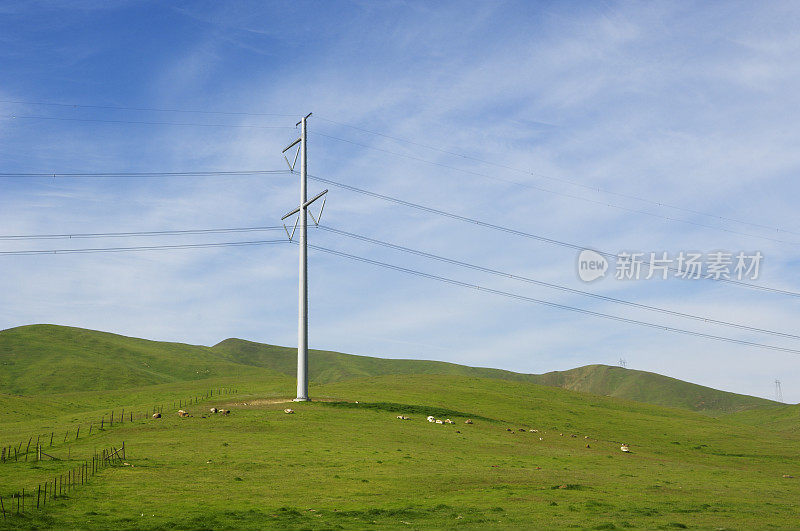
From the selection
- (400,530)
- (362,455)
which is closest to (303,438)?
(362,455)

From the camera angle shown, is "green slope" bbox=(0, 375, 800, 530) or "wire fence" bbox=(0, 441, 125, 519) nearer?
"wire fence" bbox=(0, 441, 125, 519)

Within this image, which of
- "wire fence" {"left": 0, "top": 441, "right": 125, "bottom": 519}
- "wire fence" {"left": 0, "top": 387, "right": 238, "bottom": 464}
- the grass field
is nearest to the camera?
"wire fence" {"left": 0, "top": 441, "right": 125, "bottom": 519}

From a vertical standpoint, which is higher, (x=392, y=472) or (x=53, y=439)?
(x=53, y=439)

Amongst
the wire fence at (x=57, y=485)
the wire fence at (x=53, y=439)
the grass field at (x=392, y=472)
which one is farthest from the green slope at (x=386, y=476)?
the wire fence at (x=53, y=439)

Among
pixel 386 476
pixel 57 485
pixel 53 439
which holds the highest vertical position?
pixel 53 439

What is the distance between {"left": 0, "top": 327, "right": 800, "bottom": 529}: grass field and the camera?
1486 inches

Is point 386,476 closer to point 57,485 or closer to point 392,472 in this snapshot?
point 392,472

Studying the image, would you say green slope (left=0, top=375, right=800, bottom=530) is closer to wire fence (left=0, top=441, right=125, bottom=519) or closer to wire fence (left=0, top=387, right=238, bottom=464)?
wire fence (left=0, top=441, right=125, bottom=519)

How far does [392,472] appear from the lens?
2051 inches

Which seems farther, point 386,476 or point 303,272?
point 303,272

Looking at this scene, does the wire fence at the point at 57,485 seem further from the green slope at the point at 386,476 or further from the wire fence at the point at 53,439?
the wire fence at the point at 53,439

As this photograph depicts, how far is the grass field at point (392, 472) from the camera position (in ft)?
124

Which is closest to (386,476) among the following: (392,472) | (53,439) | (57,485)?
(392,472)

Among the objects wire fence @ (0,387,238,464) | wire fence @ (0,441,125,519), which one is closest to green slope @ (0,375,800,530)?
wire fence @ (0,441,125,519)
